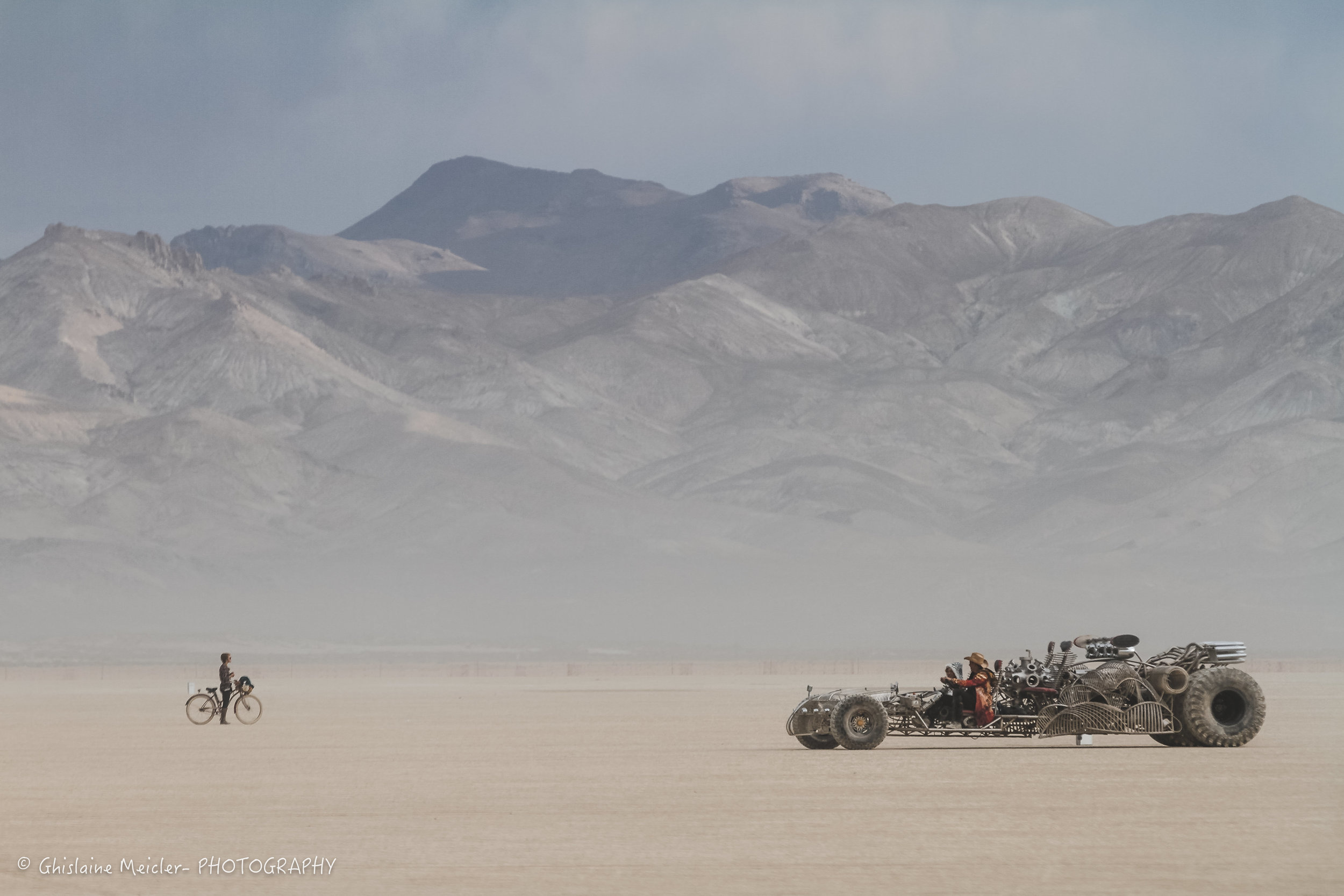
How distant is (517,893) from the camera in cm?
1394

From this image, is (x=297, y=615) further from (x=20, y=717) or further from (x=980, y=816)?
(x=980, y=816)

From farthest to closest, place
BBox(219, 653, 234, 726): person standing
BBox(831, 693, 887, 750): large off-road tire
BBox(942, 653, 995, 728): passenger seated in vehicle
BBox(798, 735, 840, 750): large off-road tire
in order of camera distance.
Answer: BBox(219, 653, 234, 726): person standing < BBox(798, 735, 840, 750): large off-road tire < BBox(831, 693, 887, 750): large off-road tire < BBox(942, 653, 995, 728): passenger seated in vehicle

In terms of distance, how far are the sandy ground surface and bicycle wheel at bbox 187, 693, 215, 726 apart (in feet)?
6.87

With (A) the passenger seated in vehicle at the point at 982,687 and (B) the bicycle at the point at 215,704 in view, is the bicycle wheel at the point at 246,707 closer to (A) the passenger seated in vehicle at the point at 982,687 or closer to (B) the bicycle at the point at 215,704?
(B) the bicycle at the point at 215,704

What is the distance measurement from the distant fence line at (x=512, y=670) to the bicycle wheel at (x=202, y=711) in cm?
3414

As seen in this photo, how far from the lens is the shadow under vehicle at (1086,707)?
1051 inches

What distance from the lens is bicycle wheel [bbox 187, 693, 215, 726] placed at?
37.5 meters

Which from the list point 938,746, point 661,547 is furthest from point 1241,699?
point 661,547

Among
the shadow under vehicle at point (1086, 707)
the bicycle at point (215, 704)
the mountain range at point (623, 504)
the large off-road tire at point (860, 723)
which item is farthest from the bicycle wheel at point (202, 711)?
the mountain range at point (623, 504)

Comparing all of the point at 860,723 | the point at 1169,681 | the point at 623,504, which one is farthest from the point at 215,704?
the point at 623,504

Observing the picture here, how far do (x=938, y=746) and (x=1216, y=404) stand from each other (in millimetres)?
170903

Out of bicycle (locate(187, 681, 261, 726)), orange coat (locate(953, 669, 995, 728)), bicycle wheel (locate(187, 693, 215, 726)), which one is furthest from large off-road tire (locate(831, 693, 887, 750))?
bicycle wheel (locate(187, 693, 215, 726))

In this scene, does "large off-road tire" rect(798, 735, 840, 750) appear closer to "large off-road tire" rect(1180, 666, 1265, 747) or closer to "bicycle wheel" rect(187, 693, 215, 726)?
"large off-road tire" rect(1180, 666, 1265, 747)

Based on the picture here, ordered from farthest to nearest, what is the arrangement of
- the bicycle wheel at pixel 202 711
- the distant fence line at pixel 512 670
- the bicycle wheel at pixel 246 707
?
1. the distant fence line at pixel 512 670
2. the bicycle wheel at pixel 246 707
3. the bicycle wheel at pixel 202 711
